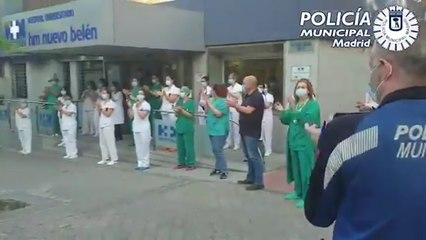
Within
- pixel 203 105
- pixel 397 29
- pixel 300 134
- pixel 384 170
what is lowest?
pixel 300 134

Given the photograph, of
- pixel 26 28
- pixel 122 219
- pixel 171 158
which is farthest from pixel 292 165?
pixel 26 28

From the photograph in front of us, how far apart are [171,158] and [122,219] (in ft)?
13.3

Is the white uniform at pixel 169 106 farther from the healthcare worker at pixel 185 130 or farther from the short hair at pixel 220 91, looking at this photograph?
the short hair at pixel 220 91

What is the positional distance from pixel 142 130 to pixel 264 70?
4057 millimetres

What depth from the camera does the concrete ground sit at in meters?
5.32

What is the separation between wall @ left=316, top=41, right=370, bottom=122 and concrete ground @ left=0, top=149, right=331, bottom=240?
3026 millimetres

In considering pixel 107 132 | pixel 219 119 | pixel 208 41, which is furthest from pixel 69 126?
pixel 219 119

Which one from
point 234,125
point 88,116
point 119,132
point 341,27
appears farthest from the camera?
point 88,116

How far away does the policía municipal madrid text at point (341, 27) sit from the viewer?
31.9 ft

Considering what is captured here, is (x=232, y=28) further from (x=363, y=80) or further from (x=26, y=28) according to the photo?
(x=26, y=28)

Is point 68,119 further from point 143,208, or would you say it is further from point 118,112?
point 143,208

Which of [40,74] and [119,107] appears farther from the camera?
[40,74]

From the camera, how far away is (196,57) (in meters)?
12.5

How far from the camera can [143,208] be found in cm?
640
